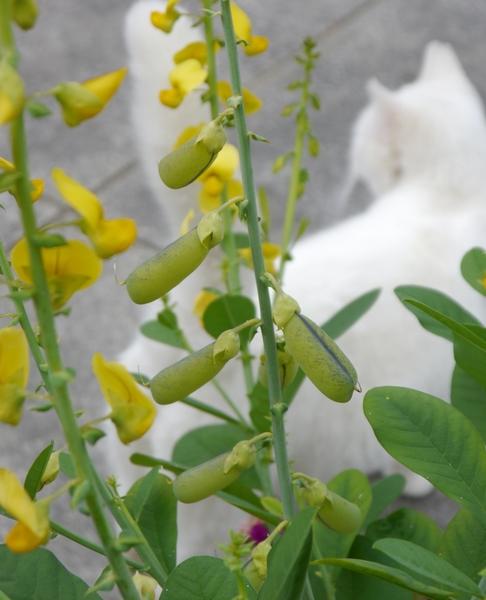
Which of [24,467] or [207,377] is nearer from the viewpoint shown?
[207,377]

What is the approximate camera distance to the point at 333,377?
25cm

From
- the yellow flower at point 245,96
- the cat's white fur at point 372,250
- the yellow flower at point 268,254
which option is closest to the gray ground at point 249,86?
the cat's white fur at point 372,250

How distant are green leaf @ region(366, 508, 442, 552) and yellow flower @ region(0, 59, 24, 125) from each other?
344 millimetres

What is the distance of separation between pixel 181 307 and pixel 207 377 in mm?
544

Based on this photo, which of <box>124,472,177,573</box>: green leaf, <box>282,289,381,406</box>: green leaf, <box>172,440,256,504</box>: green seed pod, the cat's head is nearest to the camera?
<box>172,440,256,504</box>: green seed pod

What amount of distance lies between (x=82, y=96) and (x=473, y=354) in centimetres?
24

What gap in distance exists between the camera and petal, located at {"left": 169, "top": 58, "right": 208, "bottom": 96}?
0.45 meters

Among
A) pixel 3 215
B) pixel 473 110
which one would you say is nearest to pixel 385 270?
pixel 473 110

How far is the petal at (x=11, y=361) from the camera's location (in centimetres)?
26

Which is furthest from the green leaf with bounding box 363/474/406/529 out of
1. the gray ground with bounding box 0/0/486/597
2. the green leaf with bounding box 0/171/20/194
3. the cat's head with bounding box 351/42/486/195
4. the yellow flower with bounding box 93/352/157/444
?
the gray ground with bounding box 0/0/486/597

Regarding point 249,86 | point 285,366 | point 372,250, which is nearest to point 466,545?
point 285,366

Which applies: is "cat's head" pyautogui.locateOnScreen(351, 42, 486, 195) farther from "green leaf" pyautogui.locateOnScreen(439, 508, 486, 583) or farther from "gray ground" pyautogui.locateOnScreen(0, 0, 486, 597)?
"green leaf" pyautogui.locateOnScreen(439, 508, 486, 583)

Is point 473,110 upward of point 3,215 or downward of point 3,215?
downward

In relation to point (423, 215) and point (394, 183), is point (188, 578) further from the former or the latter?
point (394, 183)
